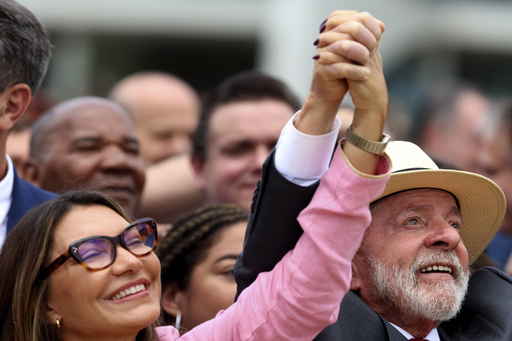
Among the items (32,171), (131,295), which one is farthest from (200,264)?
(32,171)

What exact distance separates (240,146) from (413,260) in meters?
1.98

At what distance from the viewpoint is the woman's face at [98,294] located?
303 cm

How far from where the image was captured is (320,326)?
2.90m

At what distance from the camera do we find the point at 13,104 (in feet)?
12.9

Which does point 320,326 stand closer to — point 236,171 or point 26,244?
point 26,244

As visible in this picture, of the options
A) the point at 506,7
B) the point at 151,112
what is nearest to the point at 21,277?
the point at 151,112

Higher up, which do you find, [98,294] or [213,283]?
[98,294]

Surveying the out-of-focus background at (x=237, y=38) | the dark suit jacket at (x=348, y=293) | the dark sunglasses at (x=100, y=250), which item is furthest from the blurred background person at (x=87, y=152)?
the out-of-focus background at (x=237, y=38)

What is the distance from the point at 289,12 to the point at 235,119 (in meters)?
13.6

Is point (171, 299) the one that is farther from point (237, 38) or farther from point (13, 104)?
point (237, 38)

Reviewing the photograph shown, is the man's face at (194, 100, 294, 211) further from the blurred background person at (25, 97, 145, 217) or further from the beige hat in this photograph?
the beige hat

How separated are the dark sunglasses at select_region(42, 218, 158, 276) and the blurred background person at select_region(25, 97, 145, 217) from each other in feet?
5.34

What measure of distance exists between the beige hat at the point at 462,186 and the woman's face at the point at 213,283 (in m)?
0.76

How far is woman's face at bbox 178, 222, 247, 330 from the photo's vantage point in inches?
158
